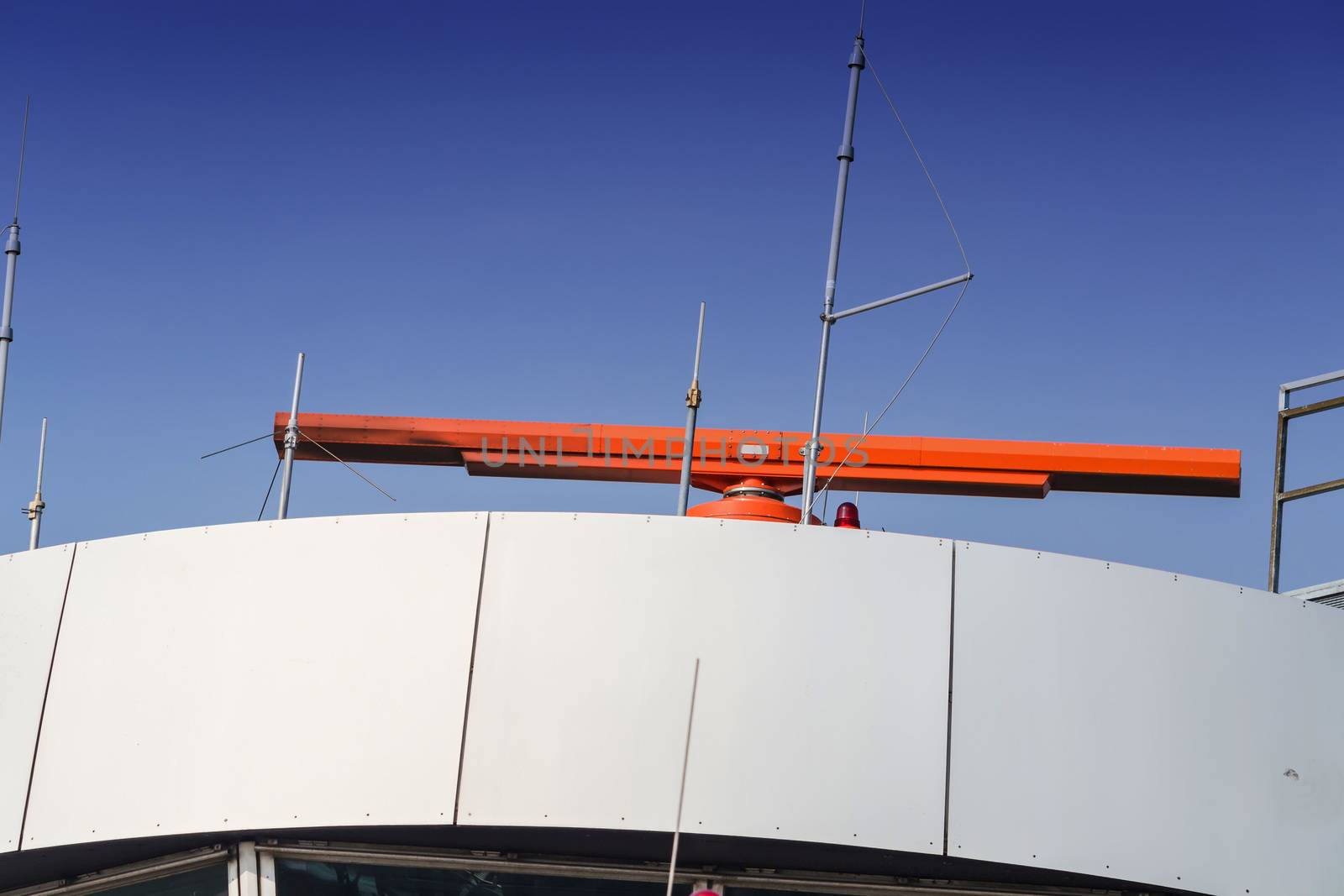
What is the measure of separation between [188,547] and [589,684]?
2.98 m

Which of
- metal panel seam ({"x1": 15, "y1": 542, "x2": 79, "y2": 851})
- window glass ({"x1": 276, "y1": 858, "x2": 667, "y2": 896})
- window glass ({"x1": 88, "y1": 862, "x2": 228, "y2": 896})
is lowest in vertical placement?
window glass ({"x1": 88, "y1": 862, "x2": 228, "y2": 896})

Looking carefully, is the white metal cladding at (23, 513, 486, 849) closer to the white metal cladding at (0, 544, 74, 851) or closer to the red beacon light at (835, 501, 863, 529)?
the white metal cladding at (0, 544, 74, 851)

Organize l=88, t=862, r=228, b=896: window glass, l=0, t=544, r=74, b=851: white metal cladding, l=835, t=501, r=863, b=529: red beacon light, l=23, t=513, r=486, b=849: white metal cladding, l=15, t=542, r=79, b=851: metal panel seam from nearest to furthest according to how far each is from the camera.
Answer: l=23, t=513, r=486, b=849: white metal cladding, l=88, t=862, r=228, b=896: window glass, l=15, t=542, r=79, b=851: metal panel seam, l=0, t=544, r=74, b=851: white metal cladding, l=835, t=501, r=863, b=529: red beacon light

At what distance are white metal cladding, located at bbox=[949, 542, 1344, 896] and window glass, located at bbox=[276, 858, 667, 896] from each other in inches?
89.4

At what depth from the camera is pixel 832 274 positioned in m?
11.2

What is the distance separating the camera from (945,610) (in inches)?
355

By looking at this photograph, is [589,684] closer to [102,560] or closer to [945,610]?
[945,610]

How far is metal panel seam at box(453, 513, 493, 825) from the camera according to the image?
8.84 metres

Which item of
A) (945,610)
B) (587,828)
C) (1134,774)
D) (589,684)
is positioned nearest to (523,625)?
(589,684)

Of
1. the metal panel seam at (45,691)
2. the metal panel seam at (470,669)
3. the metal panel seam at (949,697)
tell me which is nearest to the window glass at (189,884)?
the metal panel seam at (45,691)

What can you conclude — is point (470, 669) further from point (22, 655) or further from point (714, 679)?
point (22, 655)

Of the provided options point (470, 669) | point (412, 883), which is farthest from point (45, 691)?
point (470, 669)

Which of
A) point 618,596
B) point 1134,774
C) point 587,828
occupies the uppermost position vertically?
point 618,596

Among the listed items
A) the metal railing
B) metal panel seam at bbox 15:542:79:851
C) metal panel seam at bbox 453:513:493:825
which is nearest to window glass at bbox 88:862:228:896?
metal panel seam at bbox 15:542:79:851
